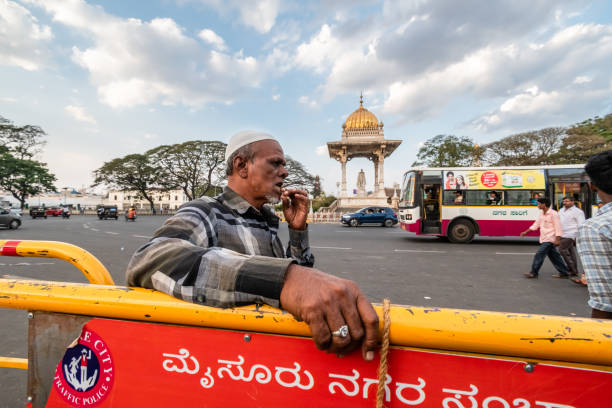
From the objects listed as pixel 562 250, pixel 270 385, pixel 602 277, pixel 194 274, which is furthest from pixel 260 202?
pixel 562 250

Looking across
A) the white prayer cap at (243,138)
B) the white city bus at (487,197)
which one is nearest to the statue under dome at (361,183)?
the white city bus at (487,197)

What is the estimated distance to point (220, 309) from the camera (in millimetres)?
782

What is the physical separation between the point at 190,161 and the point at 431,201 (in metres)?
38.0

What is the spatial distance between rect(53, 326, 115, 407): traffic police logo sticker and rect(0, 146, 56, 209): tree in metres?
46.8

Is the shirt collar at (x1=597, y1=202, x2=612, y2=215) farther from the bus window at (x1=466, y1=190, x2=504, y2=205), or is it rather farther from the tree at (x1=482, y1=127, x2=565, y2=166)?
the tree at (x1=482, y1=127, x2=565, y2=166)

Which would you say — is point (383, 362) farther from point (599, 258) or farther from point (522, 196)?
point (522, 196)

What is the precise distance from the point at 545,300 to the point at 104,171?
51178 mm

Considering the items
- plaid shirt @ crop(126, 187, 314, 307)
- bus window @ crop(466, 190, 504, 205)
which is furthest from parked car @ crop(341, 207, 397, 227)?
plaid shirt @ crop(126, 187, 314, 307)

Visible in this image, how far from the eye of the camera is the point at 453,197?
36.9ft

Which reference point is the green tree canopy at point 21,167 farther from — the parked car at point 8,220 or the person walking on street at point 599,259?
the person walking on street at point 599,259

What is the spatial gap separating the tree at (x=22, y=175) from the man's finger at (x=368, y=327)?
156 feet

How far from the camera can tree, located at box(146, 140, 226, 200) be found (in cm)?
4209

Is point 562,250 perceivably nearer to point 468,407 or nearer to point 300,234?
point 300,234

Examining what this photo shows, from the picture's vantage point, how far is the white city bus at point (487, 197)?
34.8 ft
